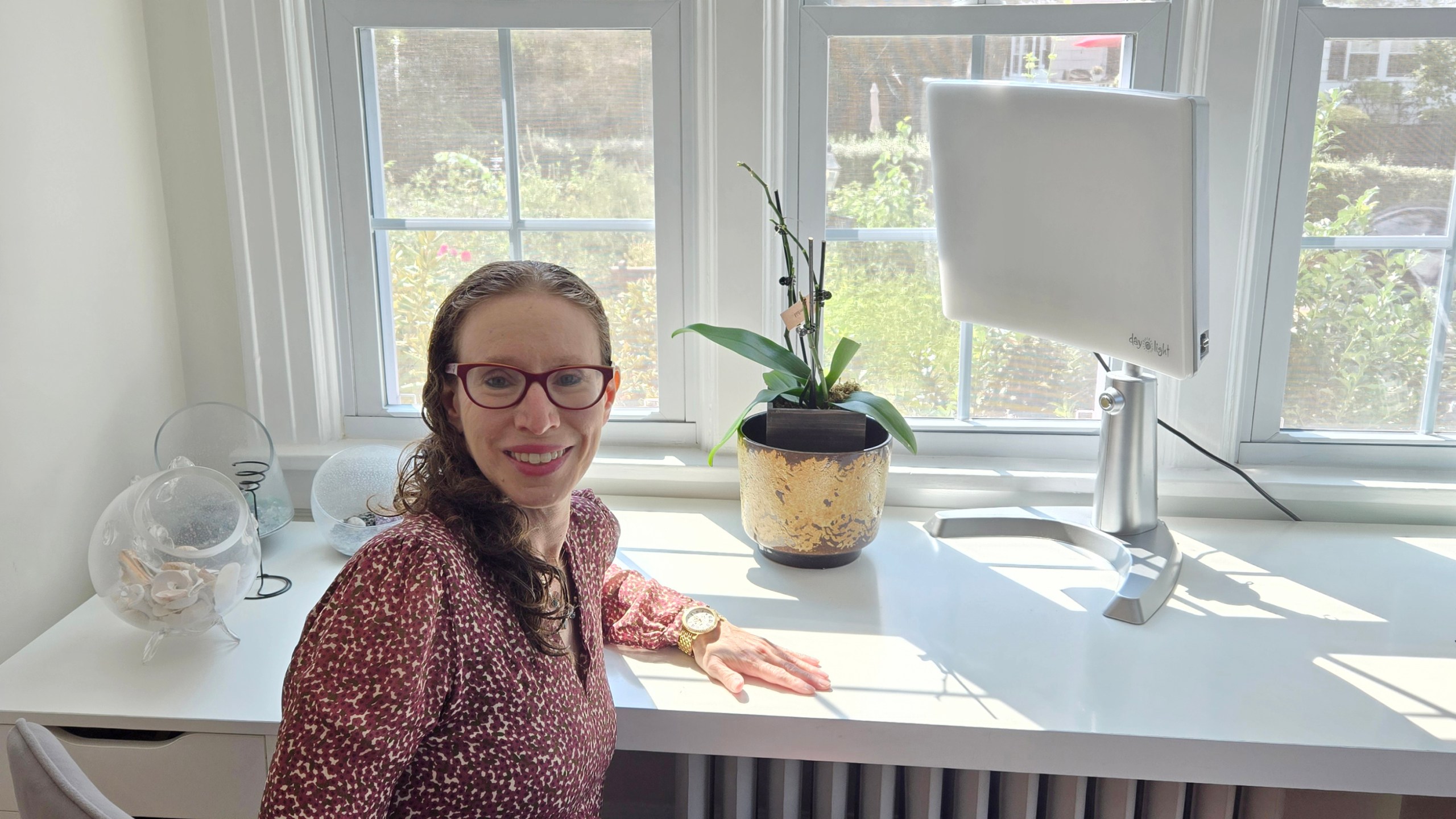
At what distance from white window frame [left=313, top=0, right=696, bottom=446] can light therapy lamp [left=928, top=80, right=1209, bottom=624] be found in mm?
441

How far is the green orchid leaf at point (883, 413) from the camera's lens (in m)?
1.41

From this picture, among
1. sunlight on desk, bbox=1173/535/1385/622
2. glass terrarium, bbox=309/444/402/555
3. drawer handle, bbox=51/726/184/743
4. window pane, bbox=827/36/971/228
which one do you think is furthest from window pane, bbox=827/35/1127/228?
drawer handle, bbox=51/726/184/743

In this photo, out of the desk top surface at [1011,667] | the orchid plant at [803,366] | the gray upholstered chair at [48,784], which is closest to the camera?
the gray upholstered chair at [48,784]

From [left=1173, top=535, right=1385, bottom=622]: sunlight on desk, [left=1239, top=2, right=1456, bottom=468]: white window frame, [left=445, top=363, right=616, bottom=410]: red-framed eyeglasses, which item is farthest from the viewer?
[left=1239, top=2, right=1456, bottom=468]: white window frame

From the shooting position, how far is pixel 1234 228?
1.60 m

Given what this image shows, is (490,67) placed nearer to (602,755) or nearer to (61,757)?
(602,755)

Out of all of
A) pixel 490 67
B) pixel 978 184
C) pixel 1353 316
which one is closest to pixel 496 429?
pixel 978 184

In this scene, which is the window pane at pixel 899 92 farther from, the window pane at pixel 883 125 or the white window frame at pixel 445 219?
the white window frame at pixel 445 219

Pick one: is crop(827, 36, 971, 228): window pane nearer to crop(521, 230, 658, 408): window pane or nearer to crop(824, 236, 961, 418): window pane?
crop(824, 236, 961, 418): window pane

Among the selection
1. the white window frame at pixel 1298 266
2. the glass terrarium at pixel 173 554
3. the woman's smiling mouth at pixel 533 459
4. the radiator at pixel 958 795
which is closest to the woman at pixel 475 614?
the woman's smiling mouth at pixel 533 459

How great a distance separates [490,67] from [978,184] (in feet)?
2.63

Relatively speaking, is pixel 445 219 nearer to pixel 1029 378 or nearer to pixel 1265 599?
pixel 1029 378

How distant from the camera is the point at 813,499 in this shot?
141cm

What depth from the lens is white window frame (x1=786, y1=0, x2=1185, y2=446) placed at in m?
1.60
